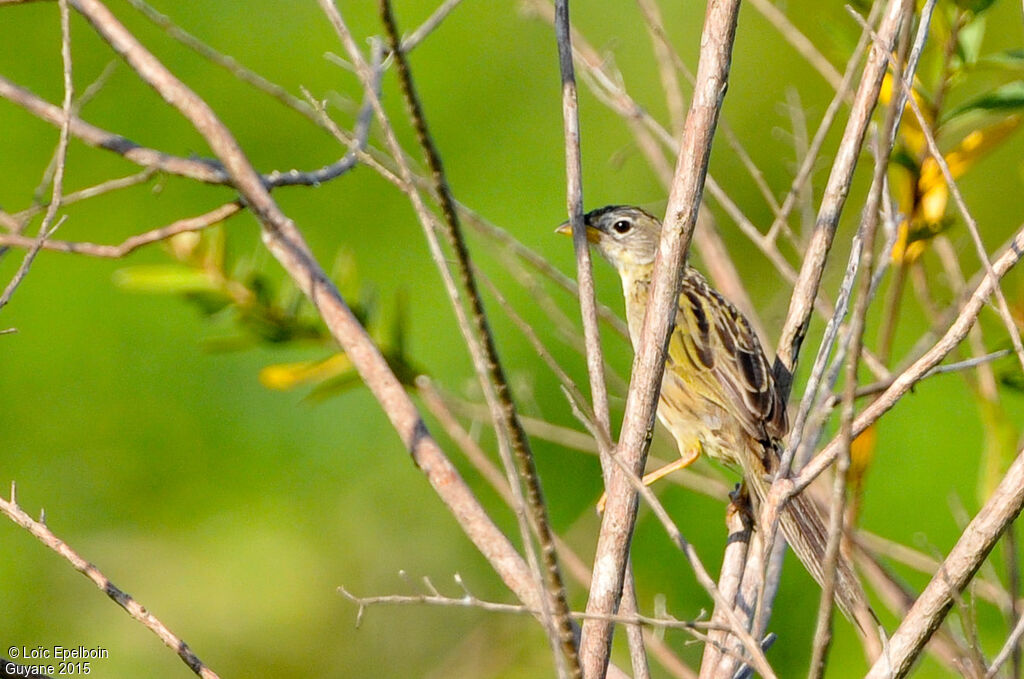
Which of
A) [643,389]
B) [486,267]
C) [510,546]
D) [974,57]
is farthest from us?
[486,267]

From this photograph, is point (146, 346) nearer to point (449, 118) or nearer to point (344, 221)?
point (344, 221)

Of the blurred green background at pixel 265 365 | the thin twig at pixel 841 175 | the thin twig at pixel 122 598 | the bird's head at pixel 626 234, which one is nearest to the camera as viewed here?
the thin twig at pixel 122 598

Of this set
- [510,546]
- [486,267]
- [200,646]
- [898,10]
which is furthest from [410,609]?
A: [898,10]

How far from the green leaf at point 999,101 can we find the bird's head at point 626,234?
4.49 feet

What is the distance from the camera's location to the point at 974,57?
2.81m

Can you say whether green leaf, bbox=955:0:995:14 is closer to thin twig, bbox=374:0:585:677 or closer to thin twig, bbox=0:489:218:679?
thin twig, bbox=374:0:585:677

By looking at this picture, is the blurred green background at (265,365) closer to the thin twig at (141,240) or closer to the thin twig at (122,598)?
the thin twig at (141,240)

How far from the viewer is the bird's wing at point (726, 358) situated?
332cm

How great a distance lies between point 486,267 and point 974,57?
2.46m

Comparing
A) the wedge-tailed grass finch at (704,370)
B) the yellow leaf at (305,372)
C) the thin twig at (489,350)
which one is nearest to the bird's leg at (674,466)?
the wedge-tailed grass finch at (704,370)

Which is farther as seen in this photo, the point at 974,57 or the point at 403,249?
the point at 403,249

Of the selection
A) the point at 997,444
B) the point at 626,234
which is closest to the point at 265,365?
the point at 626,234

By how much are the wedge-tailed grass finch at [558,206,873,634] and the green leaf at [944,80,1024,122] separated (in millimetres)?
805

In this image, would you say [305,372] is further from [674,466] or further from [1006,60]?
[1006,60]
